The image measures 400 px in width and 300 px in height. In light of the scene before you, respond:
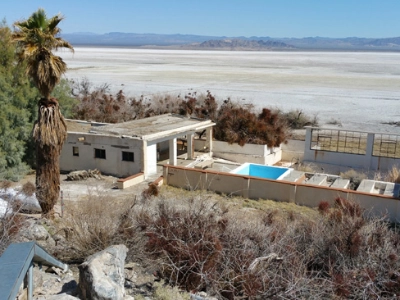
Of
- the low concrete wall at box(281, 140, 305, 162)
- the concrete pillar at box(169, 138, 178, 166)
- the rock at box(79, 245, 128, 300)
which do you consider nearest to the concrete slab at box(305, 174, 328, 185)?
the concrete pillar at box(169, 138, 178, 166)

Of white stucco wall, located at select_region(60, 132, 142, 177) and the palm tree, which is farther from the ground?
the palm tree

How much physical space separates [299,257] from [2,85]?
23.2m

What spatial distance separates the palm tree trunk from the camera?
16125 millimetres

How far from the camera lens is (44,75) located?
1606cm

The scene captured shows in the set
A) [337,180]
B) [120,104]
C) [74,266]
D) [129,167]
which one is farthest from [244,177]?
[120,104]

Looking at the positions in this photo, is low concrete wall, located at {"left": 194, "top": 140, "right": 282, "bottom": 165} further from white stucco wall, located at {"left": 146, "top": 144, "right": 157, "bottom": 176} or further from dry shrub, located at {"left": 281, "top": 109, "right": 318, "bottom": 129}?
dry shrub, located at {"left": 281, "top": 109, "right": 318, "bottom": 129}

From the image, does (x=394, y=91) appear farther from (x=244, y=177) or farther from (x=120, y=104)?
(x=244, y=177)

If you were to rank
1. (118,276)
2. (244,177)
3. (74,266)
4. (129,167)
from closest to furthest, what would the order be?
(118,276)
(74,266)
(244,177)
(129,167)

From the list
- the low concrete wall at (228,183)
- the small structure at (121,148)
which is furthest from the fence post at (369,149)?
the small structure at (121,148)

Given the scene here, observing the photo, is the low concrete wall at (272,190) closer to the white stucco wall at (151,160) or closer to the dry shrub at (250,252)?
the white stucco wall at (151,160)

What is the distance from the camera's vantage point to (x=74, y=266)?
33.5 ft

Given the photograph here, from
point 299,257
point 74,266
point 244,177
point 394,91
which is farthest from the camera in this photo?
point 394,91

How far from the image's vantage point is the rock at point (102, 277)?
24.5 ft

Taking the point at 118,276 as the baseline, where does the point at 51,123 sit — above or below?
above
